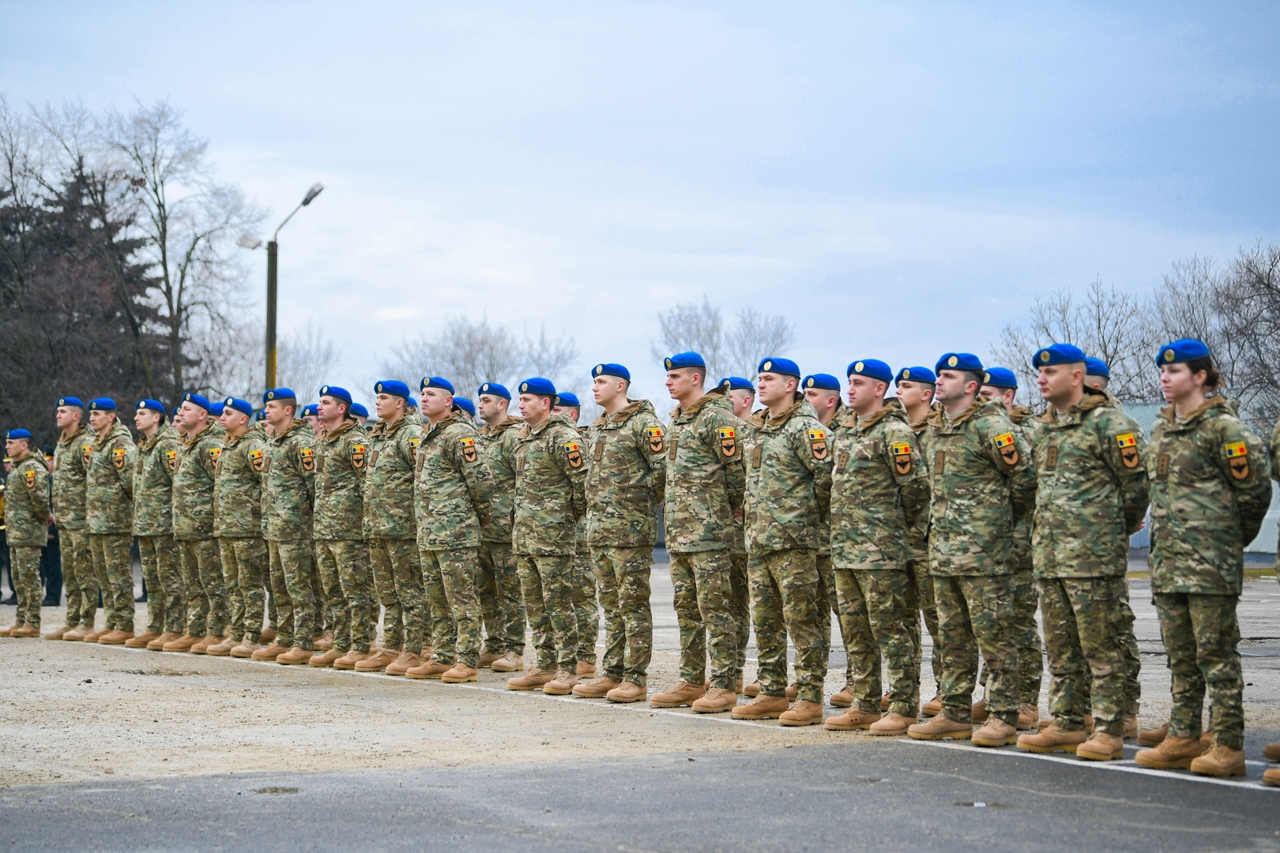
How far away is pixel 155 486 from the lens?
1523 centimetres

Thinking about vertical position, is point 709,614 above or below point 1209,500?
below

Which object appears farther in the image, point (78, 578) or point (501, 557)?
point (78, 578)

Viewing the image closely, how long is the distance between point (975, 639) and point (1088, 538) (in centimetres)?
111

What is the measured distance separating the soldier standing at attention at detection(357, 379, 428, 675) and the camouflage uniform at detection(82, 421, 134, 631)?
4.15m

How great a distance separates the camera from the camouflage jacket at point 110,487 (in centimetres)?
1559

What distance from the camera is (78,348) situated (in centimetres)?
3638

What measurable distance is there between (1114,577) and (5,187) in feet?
125

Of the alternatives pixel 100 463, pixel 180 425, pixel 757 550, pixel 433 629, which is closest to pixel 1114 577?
pixel 757 550

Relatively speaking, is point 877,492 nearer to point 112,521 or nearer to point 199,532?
point 199,532

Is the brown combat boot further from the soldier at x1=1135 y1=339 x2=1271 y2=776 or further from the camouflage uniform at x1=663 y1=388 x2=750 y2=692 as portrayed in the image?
the soldier at x1=1135 y1=339 x2=1271 y2=776

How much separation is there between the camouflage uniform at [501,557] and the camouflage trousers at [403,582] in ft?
1.81

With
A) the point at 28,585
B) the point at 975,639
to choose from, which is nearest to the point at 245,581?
the point at 28,585

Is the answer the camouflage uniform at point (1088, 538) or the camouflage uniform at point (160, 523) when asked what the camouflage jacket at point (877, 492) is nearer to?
the camouflage uniform at point (1088, 538)

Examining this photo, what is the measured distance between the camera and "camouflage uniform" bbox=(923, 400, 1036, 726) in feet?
27.1
